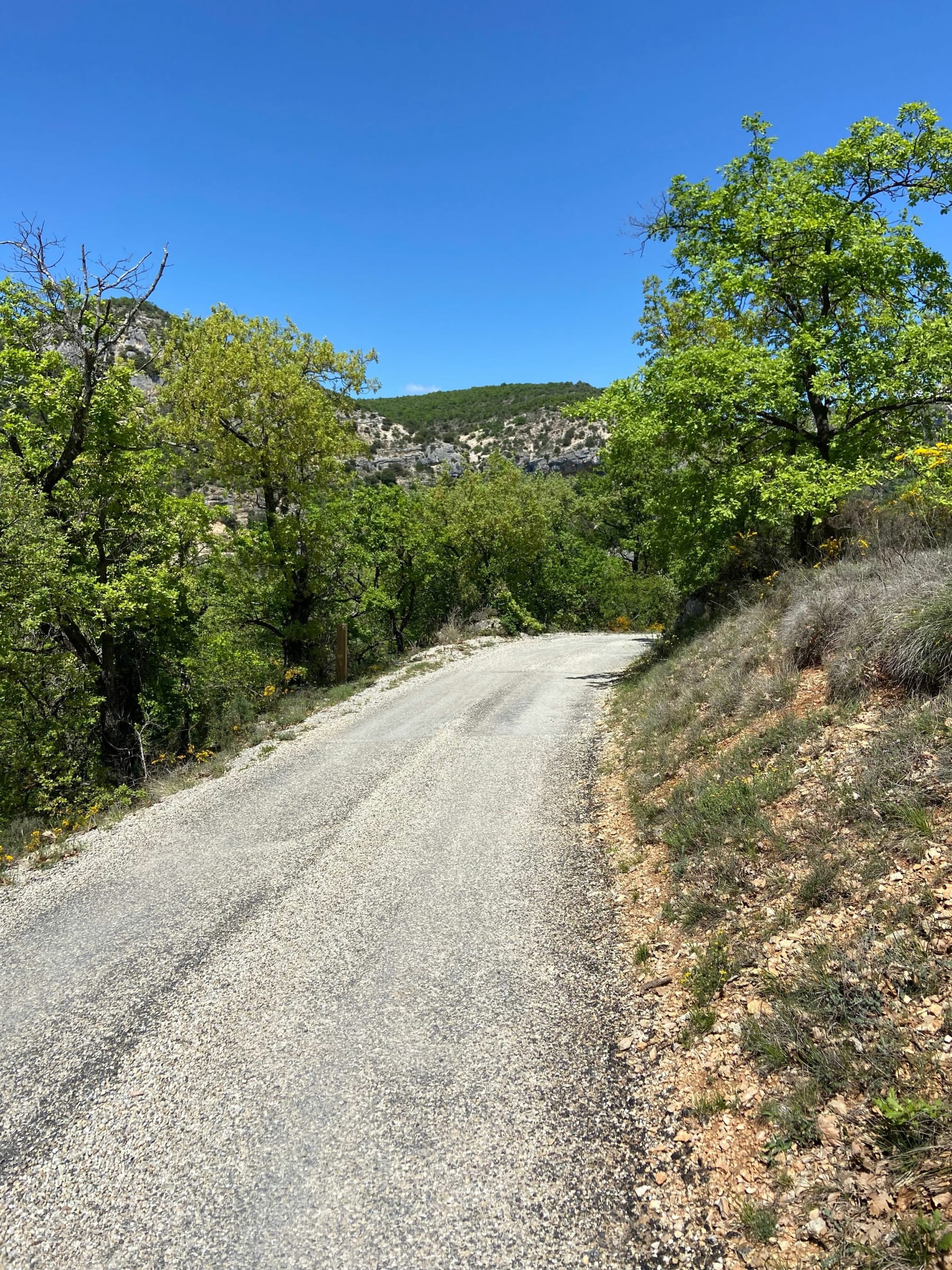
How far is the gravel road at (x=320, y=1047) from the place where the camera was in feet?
9.57

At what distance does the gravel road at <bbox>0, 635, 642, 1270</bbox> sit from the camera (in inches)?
115

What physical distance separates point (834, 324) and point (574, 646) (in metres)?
13.3

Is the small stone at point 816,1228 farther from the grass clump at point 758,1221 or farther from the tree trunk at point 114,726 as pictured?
the tree trunk at point 114,726

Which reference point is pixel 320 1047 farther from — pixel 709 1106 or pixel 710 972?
pixel 710 972

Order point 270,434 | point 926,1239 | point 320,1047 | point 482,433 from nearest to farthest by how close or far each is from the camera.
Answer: point 926,1239 → point 320,1047 → point 270,434 → point 482,433

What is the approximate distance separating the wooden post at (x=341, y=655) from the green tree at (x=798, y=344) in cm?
837

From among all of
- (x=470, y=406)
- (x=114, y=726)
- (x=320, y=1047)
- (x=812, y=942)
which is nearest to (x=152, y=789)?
(x=114, y=726)

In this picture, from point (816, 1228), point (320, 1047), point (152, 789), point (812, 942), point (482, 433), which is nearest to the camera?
point (816, 1228)

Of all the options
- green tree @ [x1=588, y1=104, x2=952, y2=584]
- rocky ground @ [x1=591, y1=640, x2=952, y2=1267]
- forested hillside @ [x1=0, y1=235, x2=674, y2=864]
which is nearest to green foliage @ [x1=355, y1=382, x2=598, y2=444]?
forested hillside @ [x1=0, y1=235, x2=674, y2=864]

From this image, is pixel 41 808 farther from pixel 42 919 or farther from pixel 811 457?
pixel 811 457

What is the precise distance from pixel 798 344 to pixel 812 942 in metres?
9.29

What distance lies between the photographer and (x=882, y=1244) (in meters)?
2.28

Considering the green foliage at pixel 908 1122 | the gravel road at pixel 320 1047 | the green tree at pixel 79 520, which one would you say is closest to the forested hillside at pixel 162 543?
the green tree at pixel 79 520

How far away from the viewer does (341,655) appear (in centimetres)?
1642
